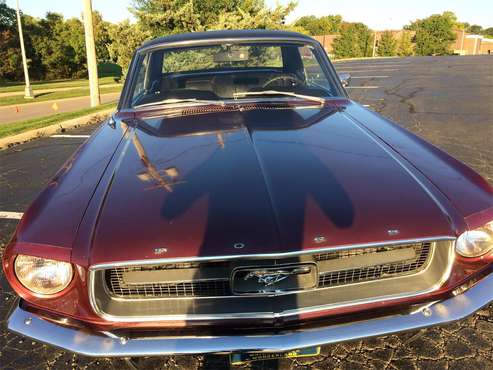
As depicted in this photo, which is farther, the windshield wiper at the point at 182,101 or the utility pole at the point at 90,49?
the utility pole at the point at 90,49

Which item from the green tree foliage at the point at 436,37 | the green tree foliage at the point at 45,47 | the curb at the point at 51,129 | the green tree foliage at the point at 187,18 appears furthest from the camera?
the green tree foliage at the point at 436,37

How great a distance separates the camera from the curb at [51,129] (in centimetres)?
701

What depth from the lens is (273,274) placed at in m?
1.60

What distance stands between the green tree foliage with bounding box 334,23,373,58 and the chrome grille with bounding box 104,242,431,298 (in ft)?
193

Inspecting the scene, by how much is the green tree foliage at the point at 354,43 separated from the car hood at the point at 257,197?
191 ft

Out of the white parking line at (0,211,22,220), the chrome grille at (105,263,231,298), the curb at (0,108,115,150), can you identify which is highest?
the chrome grille at (105,263,231,298)

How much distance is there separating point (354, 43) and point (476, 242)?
59.5 metres

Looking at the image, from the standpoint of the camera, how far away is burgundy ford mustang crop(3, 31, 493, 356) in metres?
1.57

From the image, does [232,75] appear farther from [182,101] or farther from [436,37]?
[436,37]

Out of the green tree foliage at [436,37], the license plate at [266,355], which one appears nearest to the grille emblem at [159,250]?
the license plate at [266,355]

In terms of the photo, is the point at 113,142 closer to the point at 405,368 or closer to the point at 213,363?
the point at 213,363

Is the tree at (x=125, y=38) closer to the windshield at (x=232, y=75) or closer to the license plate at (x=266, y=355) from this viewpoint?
the windshield at (x=232, y=75)

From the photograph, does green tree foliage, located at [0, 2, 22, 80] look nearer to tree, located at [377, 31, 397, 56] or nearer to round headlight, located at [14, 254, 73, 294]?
round headlight, located at [14, 254, 73, 294]

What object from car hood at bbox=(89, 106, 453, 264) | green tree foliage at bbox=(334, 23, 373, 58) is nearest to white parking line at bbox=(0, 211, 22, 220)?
car hood at bbox=(89, 106, 453, 264)
